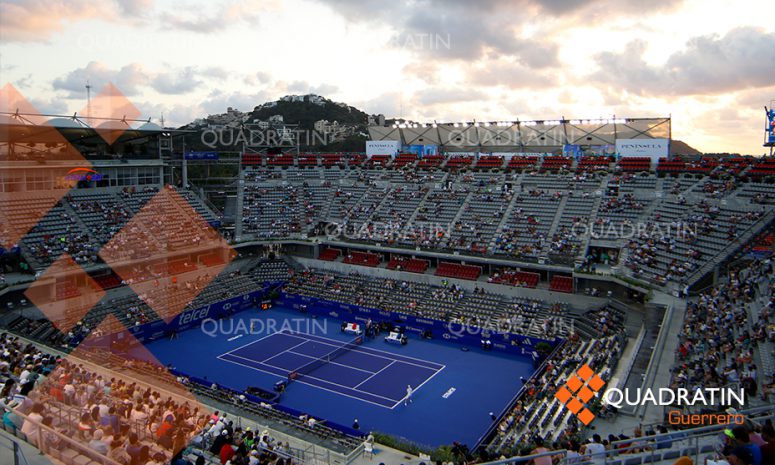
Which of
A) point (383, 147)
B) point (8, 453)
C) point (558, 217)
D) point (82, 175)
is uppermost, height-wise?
point (383, 147)

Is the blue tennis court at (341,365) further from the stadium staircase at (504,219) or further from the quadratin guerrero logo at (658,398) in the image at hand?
the stadium staircase at (504,219)

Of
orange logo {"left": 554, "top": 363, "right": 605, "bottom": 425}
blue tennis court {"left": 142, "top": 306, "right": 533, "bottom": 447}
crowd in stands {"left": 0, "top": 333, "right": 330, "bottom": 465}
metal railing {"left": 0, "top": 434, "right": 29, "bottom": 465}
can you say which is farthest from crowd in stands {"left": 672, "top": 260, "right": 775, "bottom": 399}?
metal railing {"left": 0, "top": 434, "right": 29, "bottom": 465}

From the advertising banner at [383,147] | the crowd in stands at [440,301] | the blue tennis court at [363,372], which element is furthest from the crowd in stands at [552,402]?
the advertising banner at [383,147]

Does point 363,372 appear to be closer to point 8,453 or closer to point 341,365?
point 341,365

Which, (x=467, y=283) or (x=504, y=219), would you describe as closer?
(x=467, y=283)

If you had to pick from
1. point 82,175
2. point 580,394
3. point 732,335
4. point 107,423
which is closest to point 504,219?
point 732,335


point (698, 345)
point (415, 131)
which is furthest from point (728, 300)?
point (415, 131)
